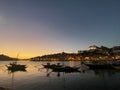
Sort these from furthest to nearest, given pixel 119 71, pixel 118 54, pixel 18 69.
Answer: pixel 118 54 → pixel 18 69 → pixel 119 71

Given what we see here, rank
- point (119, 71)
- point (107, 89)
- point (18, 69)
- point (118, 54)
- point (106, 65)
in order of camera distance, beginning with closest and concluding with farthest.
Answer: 1. point (107, 89)
2. point (119, 71)
3. point (106, 65)
4. point (18, 69)
5. point (118, 54)

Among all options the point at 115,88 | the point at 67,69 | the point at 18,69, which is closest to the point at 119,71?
the point at 67,69

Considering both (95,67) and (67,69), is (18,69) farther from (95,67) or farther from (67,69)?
(95,67)

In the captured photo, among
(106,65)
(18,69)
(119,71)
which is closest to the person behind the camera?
(119,71)

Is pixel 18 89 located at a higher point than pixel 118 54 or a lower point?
lower

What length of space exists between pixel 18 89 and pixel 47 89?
6.70 m

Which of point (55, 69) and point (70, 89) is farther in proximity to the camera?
point (55, 69)

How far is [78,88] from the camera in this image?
120 ft

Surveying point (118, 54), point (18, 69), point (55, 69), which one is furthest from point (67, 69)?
point (118, 54)

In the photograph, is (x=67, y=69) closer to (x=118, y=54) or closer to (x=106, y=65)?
(x=106, y=65)

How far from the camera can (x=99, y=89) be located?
1394 inches

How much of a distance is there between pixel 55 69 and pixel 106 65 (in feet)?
86.0

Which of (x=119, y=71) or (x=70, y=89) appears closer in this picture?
(x=70, y=89)

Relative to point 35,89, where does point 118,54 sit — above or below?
above
